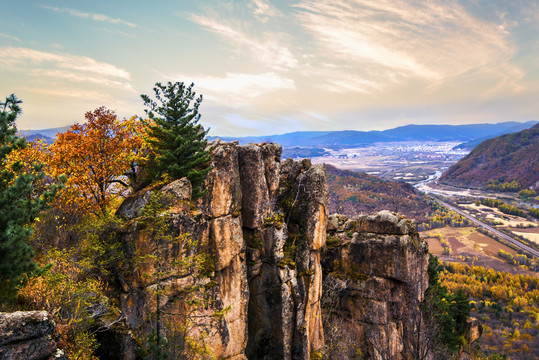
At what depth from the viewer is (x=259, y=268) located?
25.2 metres

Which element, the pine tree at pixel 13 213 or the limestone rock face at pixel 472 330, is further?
the limestone rock face at pixel 472 330

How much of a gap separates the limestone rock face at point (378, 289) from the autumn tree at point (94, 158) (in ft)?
85.9

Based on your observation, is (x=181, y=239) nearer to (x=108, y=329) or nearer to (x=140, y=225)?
(x=140, y=225)

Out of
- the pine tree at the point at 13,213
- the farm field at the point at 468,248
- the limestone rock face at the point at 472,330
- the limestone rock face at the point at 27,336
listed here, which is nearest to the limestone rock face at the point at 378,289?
the limestone rock face at the point at 472,330

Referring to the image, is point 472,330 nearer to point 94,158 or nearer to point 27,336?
point 27,336

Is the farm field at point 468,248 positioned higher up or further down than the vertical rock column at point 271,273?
further down

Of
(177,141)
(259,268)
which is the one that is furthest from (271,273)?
(177,141)

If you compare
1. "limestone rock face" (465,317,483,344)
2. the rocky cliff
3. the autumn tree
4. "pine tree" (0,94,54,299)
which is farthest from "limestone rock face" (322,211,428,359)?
"pine tree" (0,94,54,299)

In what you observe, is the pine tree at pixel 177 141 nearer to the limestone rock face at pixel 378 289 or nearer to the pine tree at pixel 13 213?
the pine tree at pixel 13 213

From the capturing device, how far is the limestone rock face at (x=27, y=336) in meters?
10.1

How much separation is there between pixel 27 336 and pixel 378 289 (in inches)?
1279

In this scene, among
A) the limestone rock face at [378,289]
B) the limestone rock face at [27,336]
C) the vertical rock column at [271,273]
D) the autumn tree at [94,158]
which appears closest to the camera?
the limestone rock face at [27,336]

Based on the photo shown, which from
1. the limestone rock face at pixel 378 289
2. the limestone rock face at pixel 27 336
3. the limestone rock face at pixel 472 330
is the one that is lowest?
the limestone rock face at pixel 472 330

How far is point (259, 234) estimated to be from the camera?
84.0ft
